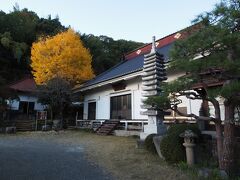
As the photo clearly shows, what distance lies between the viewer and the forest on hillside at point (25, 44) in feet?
89.0

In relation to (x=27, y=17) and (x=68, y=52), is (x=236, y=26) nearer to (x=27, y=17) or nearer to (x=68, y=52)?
(x=68, y=52)

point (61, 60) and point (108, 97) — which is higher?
point (61, 60)

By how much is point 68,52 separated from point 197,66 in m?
18.1

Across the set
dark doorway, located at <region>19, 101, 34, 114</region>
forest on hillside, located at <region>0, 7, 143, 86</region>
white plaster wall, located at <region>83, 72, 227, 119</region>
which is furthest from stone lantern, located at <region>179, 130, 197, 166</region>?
dark doorway, located at <region>19, 101, 34, 114</region>

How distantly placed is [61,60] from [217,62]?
711 inches

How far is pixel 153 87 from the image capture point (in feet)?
29.6

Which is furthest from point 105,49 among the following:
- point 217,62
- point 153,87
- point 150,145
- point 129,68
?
point 217,62

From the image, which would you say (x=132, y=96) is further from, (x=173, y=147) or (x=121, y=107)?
(x=173, y=147)

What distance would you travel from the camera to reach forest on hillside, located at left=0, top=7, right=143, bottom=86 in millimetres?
27141

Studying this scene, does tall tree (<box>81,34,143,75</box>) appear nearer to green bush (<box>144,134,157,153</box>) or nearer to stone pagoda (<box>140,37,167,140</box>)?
stone pagoda (<box>140,37,167,140</box>)

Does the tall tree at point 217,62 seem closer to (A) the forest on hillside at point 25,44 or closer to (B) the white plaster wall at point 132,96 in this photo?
(B) the white plaster wall at point 132,96

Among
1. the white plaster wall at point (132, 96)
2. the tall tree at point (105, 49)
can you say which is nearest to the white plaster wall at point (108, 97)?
the white plaster wall at point (132, 96)

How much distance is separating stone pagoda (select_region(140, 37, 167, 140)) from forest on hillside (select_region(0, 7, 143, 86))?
14910 mm

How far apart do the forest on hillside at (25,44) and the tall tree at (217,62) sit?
19.1 m
